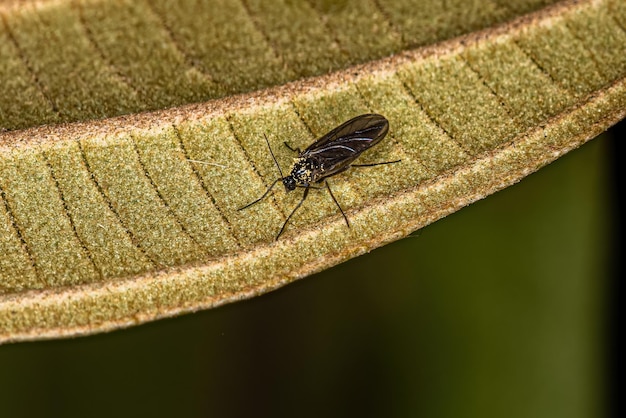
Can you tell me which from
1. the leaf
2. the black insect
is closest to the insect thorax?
the black insect

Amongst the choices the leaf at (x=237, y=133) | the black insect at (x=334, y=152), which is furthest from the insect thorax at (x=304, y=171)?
the leaf at (x=237, y=133)

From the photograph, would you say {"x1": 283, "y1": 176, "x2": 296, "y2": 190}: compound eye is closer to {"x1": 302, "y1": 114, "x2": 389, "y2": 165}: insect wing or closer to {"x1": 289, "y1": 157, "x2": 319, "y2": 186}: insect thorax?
{"x1": 289, "y1": 157, "x2": 319, "y2": 186}: insect thorax

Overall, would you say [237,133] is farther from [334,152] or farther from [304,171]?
[334,152]

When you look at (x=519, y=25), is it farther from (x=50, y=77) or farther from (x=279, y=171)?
(x=50, y=77)

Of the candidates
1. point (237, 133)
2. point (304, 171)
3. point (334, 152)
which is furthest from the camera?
point (334, 152)

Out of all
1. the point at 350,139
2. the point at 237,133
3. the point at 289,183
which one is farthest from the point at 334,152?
the point at 237,133

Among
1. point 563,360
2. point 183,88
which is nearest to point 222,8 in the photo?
point 183,88
